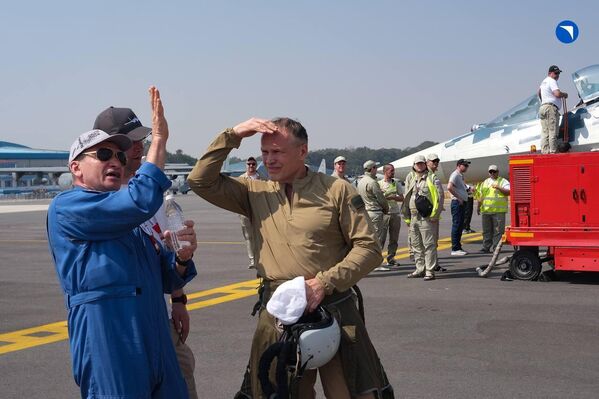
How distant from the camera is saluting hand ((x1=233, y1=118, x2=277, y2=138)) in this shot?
380 cm

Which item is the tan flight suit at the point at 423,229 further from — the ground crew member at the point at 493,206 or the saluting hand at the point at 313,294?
the saluting hand at the point at 313,294

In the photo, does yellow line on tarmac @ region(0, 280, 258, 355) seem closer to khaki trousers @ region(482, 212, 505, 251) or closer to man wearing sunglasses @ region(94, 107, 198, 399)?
man wearing sunglasses @ region(94, 107, 198, 399)

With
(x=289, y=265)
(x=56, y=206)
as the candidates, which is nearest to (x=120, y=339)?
(x=56, y=206)

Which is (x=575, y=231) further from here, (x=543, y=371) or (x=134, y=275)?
(x=134, y=275)

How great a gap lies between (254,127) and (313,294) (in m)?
0.85

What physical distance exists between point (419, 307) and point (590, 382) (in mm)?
3649

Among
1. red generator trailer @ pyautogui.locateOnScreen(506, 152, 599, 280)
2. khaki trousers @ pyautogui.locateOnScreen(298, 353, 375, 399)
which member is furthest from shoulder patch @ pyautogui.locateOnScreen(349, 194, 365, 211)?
red generator trailer @ pyautogui.locateOnScreen(506, 152, 599, 280)

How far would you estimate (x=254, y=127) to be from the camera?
12.5 feet

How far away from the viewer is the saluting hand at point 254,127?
150 inches

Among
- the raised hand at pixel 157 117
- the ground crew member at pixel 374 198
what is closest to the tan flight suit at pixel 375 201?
the ground crew member at pixel 374 198

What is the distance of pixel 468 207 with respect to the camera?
20.2m

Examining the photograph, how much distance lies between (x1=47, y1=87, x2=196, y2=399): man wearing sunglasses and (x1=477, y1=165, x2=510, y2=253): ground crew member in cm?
1345

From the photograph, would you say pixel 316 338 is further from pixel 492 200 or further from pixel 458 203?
pixel 458 203

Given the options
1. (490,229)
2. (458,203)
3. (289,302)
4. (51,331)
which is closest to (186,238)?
(289,302)
